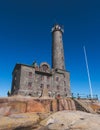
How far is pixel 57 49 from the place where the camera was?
60.7 m

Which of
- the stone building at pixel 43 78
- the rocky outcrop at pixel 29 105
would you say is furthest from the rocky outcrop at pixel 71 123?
the stone building at pixel 43 78

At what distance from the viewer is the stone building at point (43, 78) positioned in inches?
1762

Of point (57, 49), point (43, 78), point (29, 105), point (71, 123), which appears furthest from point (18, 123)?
point (57, 49)

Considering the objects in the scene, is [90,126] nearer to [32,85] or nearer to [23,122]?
[23,122]

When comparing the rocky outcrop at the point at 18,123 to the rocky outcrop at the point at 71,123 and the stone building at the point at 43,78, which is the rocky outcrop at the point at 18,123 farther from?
the stone building at the point at 43,78

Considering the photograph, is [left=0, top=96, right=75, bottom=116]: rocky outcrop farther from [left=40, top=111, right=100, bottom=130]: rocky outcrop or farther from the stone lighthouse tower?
the stone lighthouse tower

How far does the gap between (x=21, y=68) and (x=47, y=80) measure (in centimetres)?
1128

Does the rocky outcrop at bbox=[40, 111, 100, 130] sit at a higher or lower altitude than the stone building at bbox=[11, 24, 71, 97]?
lower

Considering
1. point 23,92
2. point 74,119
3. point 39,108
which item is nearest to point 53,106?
point 39,108

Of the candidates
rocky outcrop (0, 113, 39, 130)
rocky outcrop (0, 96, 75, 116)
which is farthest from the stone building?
rocky outcrop (0, 113, 39, 130)

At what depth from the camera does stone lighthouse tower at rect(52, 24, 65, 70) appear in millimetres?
57719

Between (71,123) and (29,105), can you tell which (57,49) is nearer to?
(29,105)

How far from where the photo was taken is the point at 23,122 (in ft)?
50.1

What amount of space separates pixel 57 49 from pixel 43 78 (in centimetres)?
1780
